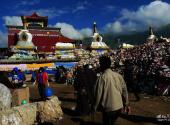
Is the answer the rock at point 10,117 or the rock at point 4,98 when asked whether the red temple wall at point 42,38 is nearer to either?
the rock at point 4,98

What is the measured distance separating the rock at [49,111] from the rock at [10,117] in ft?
4.14

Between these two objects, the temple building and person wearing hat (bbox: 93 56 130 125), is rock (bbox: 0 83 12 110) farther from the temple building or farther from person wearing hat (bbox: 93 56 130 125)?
the temple building

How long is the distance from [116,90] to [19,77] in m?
9.63

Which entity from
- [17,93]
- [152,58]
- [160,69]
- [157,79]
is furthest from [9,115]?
[152,58]

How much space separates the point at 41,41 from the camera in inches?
2499

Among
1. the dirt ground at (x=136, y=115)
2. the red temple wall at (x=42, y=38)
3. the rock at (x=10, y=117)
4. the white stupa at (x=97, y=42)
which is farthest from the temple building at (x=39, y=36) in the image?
the rock at (x=10, y=117)

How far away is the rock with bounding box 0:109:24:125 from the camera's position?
938 centimetres

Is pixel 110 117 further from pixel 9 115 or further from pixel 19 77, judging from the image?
pixel 19 77

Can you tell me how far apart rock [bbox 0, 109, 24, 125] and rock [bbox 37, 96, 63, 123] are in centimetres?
126

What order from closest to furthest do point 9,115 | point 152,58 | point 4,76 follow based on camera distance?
point 9,115 → point 4,76 → point 152,58

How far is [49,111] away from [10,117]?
2.04m

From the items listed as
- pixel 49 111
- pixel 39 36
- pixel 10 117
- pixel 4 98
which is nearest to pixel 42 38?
pixel 39 36

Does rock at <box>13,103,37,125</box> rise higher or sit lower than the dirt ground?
higher

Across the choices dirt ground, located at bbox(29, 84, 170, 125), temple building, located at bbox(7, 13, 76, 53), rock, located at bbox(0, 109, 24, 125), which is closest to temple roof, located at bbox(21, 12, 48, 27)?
temple building, located at bbox(7, 13, 76, 53)
